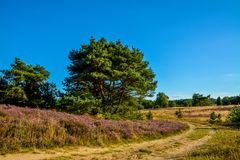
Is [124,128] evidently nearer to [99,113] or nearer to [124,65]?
[99,113]

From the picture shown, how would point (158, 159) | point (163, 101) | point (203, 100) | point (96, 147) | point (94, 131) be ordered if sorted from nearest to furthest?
point (158, 159) < point (96, 147) < point (94, 131) < point (163, 101) < point (203, 100)

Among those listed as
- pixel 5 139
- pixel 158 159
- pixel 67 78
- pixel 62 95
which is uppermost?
pixel 67 78

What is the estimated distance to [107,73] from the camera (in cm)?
2961

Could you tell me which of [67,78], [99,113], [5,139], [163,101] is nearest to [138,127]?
[99,113]

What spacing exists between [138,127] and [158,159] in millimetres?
9306

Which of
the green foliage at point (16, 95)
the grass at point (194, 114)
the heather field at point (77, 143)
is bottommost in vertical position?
the heather field at point (77, 143)

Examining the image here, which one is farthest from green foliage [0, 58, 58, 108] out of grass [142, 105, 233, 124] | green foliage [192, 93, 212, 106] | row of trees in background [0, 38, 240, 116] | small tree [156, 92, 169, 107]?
green foliage [192, 93, 212, 106]

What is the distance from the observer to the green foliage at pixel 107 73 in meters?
28.5

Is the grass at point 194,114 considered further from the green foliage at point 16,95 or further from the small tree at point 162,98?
the green foliage at point 16,95

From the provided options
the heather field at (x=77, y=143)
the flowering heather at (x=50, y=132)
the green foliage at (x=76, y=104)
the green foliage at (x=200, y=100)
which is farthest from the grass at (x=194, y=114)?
the heather field at (x=77, y=143)

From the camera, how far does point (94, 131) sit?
15414 millimetres

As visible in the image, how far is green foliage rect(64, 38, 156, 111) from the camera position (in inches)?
1120

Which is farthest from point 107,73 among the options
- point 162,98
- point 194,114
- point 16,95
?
point 162,98

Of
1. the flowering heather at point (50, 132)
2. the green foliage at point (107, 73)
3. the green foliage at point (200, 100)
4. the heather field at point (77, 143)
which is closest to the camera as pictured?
the heather field at point (77, 143)
